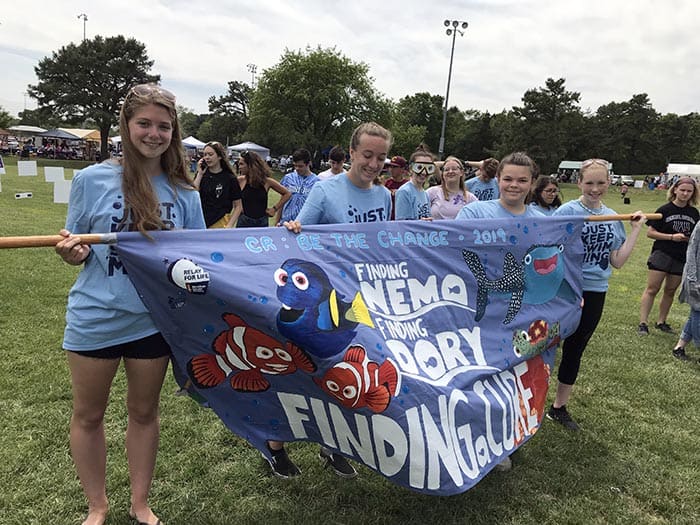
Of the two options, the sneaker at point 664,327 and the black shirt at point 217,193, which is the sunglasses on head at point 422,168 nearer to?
the black shirt at point 217,193

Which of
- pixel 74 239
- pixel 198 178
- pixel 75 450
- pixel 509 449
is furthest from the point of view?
pixel 198 178

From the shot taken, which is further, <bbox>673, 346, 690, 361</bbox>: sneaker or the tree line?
the tree line

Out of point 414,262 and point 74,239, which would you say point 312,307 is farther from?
point 74,239

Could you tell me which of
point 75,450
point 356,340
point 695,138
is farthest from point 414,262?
point 695,138

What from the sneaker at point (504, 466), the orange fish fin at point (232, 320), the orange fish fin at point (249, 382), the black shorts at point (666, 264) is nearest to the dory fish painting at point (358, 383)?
the orange fish fin at point (249, 382)

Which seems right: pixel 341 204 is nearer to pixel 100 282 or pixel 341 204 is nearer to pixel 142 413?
pixel 100 282

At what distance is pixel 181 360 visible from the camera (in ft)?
7.72

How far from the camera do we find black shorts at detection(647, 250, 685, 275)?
20.5 feet

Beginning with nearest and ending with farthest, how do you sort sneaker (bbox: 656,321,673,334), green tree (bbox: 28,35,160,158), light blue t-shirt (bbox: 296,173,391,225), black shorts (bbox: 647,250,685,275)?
light blue t-shirt (bbox: 296,173,391,225), black shorts (bbox: 647,250,685,275), sneaker (bbox: 656,321,673,334), green tree (bbox: 28,35,160,158)

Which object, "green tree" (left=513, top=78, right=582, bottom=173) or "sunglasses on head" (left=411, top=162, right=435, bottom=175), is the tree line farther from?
"sunglasses on head" (left=411, top=162, right=435, bottom=175)

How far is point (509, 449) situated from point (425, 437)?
734 mm

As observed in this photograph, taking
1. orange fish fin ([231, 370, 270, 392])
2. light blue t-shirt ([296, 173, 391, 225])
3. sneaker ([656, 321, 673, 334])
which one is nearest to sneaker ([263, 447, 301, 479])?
orange fish fin ([231, 370, 270, 392])

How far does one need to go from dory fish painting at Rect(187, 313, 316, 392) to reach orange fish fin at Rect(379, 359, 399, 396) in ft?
1.05

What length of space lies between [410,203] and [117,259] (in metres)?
3.26
